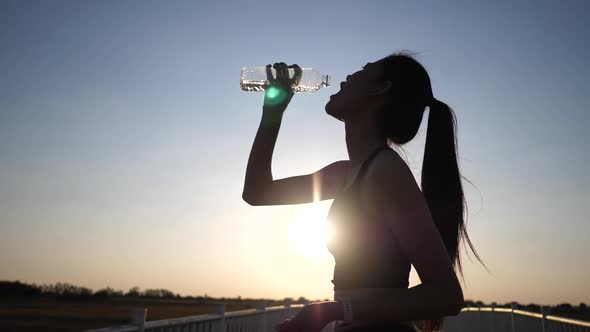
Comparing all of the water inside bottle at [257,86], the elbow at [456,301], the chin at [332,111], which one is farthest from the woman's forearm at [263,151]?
the water inside bottle at [257,86]

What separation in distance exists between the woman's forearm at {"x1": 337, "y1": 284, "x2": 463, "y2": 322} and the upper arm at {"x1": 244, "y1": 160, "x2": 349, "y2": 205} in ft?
2.88

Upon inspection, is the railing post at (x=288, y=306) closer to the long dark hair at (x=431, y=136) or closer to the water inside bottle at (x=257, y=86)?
the water inside bottle at (x=257, y=86)

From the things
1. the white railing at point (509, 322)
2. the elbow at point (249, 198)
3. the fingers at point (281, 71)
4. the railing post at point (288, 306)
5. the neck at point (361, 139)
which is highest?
the fingers at point (281, 71)

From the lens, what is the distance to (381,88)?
202 centimetres

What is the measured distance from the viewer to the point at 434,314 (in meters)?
1.37

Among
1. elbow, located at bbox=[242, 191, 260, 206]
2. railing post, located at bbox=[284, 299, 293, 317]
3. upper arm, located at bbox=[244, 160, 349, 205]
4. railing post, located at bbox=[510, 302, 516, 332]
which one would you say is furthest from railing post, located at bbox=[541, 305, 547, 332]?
A: elbow, located at bbox=[242, 191, 260, 206]

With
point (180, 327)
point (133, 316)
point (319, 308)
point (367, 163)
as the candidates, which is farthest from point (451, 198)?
point (180, 327)

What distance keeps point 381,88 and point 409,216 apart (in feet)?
2.42

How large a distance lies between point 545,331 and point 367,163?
8463 mm

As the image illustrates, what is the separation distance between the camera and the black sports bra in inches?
61.9

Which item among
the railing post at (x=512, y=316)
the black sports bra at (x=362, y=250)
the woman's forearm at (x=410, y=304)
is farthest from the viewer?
the railing post at (x=512, y=316)

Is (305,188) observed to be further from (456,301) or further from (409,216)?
(456,301)

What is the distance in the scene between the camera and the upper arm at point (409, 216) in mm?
1399

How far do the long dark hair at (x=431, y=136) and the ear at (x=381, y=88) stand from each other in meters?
0.02
